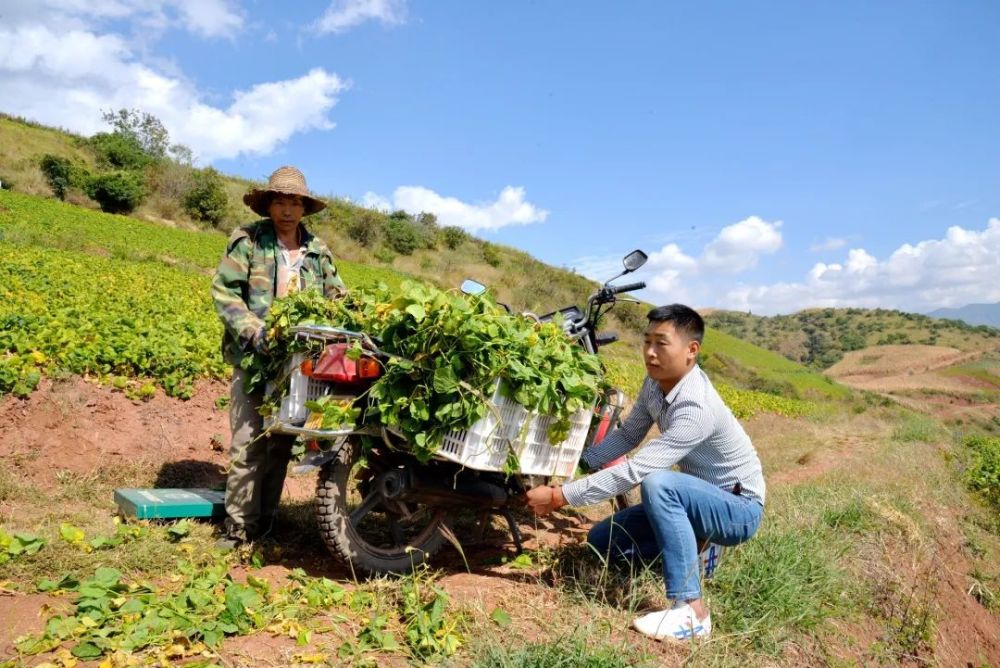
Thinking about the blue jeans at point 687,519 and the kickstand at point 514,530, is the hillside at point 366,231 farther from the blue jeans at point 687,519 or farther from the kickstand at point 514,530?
the blue jeans at point 687,519

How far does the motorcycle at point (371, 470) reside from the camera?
3.33 metres

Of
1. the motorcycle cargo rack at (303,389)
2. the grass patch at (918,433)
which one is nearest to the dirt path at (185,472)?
the motorcycle cargo rack at (303,389)

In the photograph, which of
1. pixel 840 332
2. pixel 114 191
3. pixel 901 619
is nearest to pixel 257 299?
pixel 901 619

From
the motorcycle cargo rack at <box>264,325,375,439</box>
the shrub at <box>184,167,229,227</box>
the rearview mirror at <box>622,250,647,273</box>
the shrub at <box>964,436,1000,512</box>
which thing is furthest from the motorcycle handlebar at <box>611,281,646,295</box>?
the shrub at <box>184,167,229,227</box>

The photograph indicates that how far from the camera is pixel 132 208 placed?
3331 cm

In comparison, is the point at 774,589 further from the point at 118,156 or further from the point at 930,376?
the point at 930,376

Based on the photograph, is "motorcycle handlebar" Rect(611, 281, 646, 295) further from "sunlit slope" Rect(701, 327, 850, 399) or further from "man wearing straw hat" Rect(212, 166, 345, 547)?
"sunlit slope" Rect(701, 327, 850, 399)

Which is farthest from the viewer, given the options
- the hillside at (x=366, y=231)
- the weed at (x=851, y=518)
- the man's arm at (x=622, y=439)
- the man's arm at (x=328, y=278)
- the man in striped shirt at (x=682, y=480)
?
the hillside at (x=366, y=231)

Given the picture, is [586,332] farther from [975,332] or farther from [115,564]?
[975,332]

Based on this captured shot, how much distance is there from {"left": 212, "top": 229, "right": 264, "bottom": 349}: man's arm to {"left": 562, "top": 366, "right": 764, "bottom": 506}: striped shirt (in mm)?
2042

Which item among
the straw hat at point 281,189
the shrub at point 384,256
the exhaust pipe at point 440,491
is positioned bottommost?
the exhaust pipe at point 440,491

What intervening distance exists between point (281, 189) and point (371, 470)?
1813 millimetres

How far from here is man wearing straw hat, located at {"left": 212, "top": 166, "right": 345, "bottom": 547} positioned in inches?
162

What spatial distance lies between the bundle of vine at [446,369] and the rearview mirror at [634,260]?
117cm
